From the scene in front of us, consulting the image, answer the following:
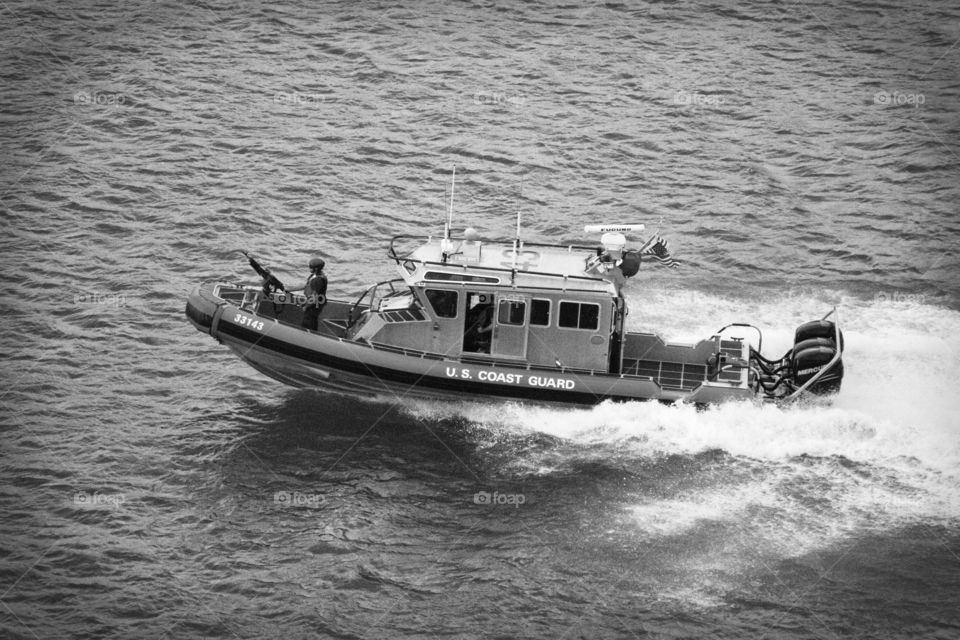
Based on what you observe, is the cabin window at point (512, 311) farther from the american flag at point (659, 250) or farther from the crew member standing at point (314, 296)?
the crew member standing at point (314, 296)

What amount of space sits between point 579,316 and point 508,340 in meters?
1.40

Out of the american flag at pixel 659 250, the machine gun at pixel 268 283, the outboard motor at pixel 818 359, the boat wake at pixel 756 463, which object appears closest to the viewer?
the boat wake at pixel 756 463

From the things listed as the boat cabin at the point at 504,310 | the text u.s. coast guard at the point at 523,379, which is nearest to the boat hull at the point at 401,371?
the text u.s. coast guard at the point at 523,379

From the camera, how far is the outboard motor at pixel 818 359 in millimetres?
23031

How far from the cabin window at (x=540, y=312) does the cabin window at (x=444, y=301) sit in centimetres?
140

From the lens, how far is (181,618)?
19.2 meters

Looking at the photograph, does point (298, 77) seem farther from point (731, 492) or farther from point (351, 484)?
point (731, 492)

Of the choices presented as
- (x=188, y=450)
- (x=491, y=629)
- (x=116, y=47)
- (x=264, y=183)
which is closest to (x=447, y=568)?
(x=491, y=629)

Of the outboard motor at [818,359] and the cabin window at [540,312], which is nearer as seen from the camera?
the outboard motor at [818,359]

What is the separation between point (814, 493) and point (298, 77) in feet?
68.2

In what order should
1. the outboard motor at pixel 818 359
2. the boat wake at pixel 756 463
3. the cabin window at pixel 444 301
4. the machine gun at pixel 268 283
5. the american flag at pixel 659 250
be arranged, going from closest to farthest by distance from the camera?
the boat wake at pixel 756 463, the american flag at pixel 659 250, the outboard motor at pixel 818 359, the cabin window at pixel 444 301, the machine gun at pixel 268 283

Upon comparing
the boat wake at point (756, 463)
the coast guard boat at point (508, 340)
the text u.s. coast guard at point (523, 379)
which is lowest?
the boat wake at point (756, 463)

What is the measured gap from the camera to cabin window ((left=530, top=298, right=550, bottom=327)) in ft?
76.6

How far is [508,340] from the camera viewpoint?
77.4 ft
